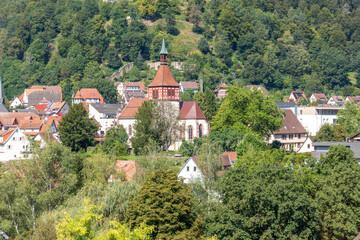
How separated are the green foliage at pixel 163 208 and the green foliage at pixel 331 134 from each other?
35.0 m

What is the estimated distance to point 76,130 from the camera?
6525cm

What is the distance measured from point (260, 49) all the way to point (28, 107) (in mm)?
53751

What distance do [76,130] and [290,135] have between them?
90.6ft

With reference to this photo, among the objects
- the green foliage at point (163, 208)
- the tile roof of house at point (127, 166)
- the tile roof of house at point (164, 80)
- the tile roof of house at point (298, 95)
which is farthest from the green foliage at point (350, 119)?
the green foliage at point (163, 208)

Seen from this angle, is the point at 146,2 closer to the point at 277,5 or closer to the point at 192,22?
A: the point at 192,22

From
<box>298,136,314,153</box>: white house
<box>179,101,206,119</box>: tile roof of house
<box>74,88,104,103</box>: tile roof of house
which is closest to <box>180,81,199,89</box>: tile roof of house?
<box>74,88,104,103</box>: tile roof of house

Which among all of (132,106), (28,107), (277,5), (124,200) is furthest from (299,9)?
A: (124,200)

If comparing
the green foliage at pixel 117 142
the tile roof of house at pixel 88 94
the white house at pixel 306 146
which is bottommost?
the white house at pixel 306 146

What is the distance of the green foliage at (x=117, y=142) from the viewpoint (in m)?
63.8

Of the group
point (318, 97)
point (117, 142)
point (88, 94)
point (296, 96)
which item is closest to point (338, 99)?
point (318, 97)

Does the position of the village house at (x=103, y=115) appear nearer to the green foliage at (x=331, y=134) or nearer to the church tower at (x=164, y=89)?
the church tower at (x=164, y=89)

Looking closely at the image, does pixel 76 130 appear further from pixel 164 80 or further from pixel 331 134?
pixel 331 134

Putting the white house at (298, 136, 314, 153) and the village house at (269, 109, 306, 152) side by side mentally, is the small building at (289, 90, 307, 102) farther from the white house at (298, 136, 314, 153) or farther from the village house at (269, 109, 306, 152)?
the white house at (298, 136, 314, 153)

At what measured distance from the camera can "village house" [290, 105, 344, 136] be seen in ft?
285
